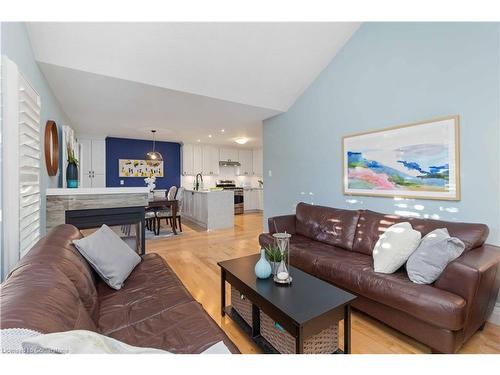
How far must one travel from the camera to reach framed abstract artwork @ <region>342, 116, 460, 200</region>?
2.13 meters

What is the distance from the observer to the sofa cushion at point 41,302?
66 cm

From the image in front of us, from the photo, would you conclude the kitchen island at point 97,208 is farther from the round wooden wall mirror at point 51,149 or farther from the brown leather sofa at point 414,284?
the brown leather sofa at point 414,284

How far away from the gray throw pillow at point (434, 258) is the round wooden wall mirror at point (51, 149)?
11.5 ft

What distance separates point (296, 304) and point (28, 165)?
6.83 feet

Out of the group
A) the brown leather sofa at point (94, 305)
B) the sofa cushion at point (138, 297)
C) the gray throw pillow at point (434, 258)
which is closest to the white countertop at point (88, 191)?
the brown leather sofa at point (94, 305)

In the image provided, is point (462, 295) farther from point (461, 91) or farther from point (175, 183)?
point (175, 183)

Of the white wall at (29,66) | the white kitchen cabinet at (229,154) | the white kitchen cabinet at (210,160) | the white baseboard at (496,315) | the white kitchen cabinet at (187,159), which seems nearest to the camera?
the white wall at (29,66)

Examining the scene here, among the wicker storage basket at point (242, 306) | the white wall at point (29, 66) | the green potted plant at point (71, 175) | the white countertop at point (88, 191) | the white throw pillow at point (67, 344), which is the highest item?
the white wall at point (29, 66)

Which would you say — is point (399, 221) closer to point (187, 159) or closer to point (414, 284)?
point (414, 284)

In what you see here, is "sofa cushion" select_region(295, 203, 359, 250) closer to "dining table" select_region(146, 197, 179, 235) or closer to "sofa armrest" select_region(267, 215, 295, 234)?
"sofa armrest" select_region(267, 215, 295, 234)

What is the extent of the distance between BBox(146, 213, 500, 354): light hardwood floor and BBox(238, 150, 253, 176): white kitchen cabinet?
2684 mm

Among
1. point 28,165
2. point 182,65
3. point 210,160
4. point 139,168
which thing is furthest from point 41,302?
point 210,160

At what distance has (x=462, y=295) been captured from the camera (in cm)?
142

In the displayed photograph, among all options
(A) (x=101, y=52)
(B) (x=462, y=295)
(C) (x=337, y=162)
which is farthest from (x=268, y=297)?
(A) (x=101, y=52)
